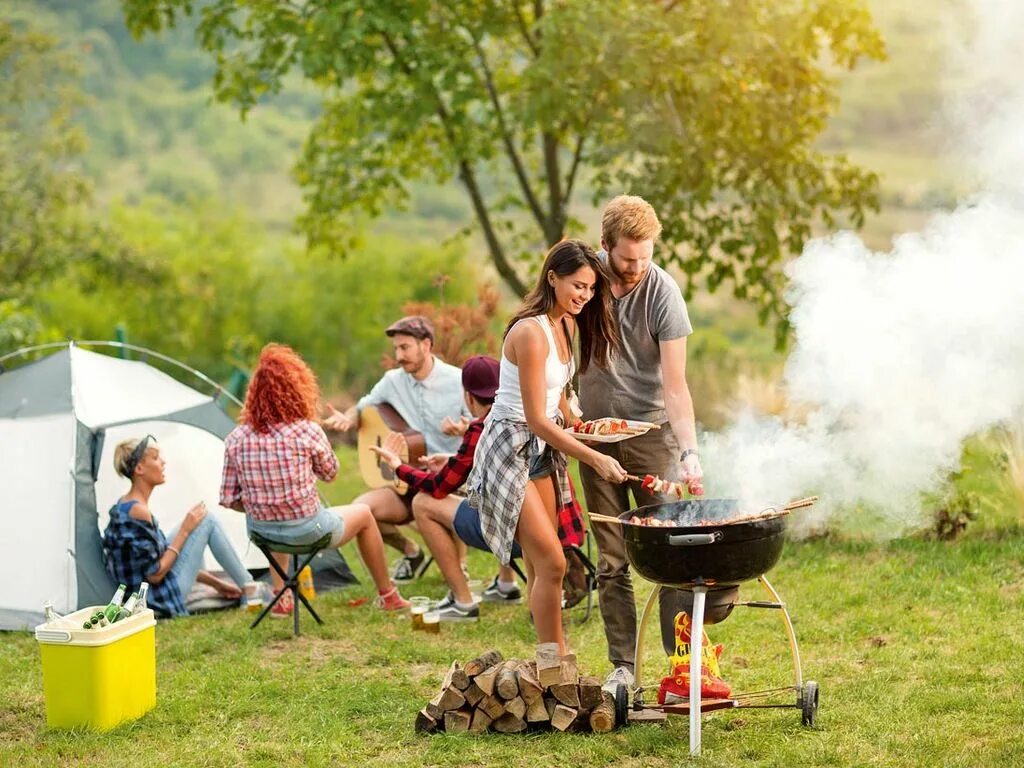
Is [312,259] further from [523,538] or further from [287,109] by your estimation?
[287,109]

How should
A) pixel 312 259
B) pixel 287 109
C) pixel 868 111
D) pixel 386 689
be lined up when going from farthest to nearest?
pixel 287 109
pixel 868 111
pixel 312 259
pixel 386 689

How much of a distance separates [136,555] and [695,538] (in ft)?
9.80

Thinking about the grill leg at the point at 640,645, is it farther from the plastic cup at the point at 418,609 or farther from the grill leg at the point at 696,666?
the plastic cup at the point at 418,609

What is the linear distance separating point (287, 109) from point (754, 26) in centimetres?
3695

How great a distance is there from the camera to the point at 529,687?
380 cm

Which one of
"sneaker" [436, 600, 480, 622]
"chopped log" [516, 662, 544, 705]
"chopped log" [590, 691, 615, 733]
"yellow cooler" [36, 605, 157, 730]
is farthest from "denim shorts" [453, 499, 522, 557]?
"yellow cooler" [36, 605, 157, 730]

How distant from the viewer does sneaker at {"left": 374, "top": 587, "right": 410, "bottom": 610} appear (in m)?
5.48

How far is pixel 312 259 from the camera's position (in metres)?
16.5

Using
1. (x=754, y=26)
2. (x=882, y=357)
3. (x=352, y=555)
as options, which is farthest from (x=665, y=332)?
(x=754, y=26)

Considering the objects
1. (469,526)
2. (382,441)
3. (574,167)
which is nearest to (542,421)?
(469,526)

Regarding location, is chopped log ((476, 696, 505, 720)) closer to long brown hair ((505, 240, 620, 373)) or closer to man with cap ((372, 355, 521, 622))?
long brown hair ((505, 240, 620, 373))

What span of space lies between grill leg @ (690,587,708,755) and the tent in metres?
3.06

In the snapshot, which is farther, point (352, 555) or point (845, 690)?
point (352, 555)

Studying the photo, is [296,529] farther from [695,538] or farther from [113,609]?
[695,538]
